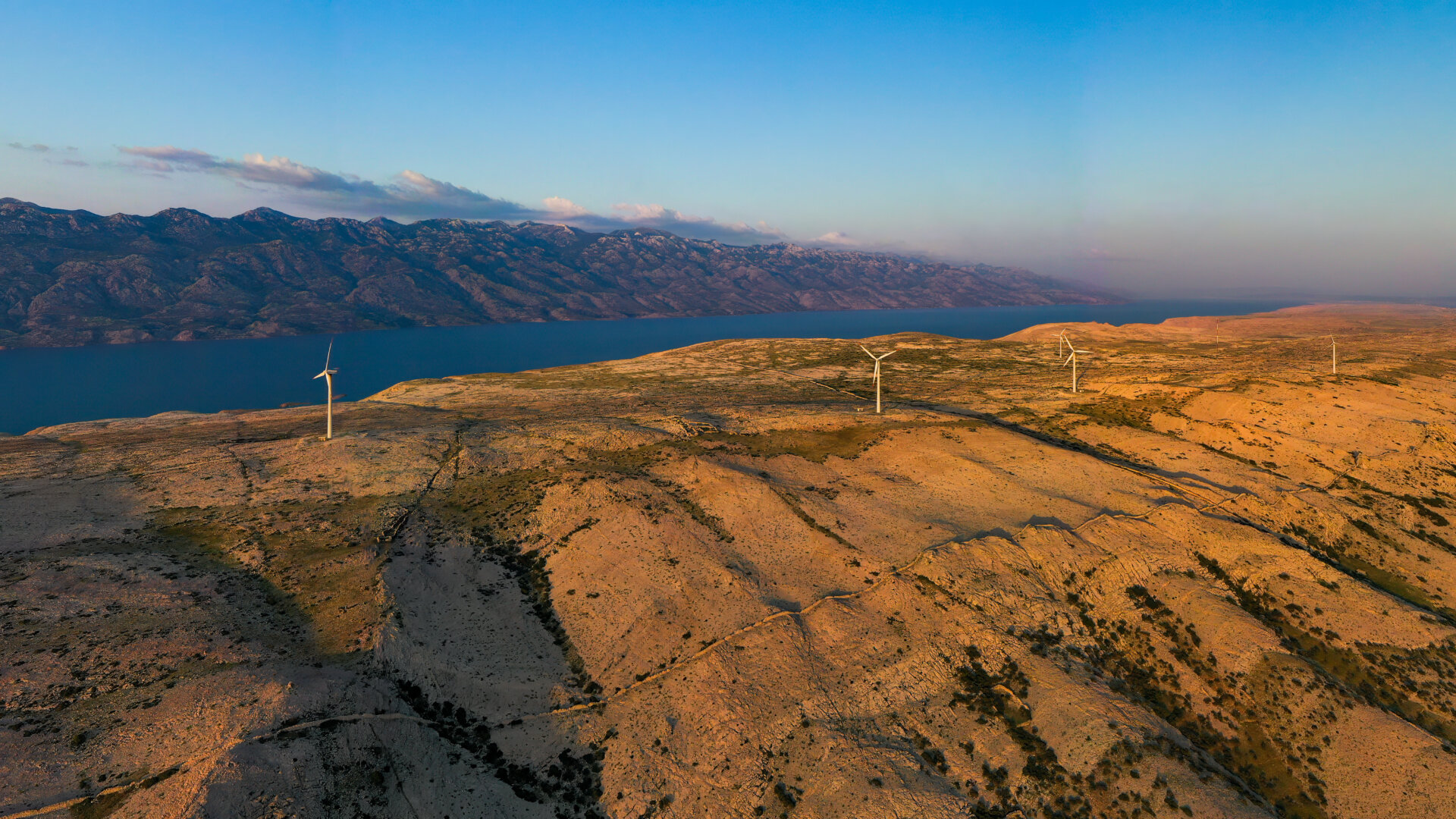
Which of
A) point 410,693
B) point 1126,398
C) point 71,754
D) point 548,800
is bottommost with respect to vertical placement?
point 548,800

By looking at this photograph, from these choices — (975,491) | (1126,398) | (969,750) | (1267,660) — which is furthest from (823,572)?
(1126,398)

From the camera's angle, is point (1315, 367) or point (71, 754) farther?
point (1315, 367)

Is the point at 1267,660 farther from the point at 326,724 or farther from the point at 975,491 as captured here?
the point at 326,724

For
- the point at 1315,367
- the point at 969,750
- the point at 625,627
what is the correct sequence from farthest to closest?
1. the point at 1315,367
2. the point at 625,627
3. the point at 969,750

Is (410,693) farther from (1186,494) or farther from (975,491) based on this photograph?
(1186,494)

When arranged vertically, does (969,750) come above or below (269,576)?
below

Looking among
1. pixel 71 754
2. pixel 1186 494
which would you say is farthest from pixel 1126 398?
pixel 71 754

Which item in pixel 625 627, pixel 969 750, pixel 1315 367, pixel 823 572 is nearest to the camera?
pixel 969 750
